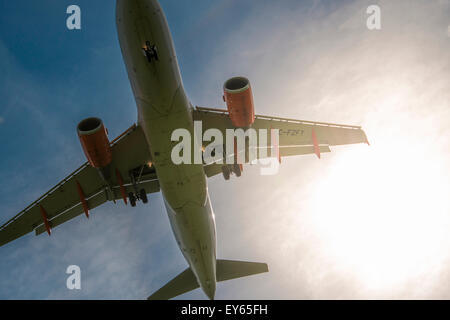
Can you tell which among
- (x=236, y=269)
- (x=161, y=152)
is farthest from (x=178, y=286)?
(x=161, y=152)

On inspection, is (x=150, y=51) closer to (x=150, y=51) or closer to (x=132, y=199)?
(x=150, y=51)

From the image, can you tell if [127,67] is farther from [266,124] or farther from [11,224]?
[11,224]

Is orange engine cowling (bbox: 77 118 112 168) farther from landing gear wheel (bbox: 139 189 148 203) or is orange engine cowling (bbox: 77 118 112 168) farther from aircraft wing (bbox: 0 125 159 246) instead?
landing gear wheel (bbox: 139 189 148 203)

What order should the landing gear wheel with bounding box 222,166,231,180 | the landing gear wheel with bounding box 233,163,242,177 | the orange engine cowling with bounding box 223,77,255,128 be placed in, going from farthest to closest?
the landing gear wheel with bounding box 222,166,231,180 < the landing gear wheel with bounding box 233,163,242,177 < the orange engine cowling with bounding box 223,77,255,128

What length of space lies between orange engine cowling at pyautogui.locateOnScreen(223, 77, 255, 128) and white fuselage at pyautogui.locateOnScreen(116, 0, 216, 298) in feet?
7.54

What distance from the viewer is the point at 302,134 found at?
21672 millimetres

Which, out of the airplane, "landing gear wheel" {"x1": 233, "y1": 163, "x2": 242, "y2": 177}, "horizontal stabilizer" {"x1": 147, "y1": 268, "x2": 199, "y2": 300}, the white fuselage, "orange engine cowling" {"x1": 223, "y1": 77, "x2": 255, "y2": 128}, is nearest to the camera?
the white fuselage

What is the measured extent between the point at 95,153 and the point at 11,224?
9062mm

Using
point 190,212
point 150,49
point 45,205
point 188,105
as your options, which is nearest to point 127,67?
point 150,49

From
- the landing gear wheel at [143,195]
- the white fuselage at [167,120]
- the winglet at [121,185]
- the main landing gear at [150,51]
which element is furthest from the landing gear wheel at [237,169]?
the main landing gear at [150,51]

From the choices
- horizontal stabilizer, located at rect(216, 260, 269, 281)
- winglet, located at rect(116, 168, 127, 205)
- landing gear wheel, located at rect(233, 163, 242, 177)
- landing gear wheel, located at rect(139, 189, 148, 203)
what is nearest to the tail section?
horizontal stabilizer, located at rect(216, 260, 269, 281)

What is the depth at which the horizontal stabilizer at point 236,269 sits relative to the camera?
22.9 metres

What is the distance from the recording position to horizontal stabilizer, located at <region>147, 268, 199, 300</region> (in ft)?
75.8

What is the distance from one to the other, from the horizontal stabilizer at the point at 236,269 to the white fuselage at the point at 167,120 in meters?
2.18
